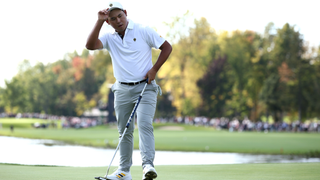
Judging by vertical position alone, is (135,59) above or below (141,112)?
above

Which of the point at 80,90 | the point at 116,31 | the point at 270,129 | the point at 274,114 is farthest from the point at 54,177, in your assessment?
the point at 80,90

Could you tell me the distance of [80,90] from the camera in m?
93.8

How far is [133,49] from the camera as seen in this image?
201 inches

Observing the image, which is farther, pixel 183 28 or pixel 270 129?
pixel 183 28

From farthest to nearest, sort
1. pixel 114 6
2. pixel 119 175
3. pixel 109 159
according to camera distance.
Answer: pixel 109 159 < pixel 119 175 < pixel 114 6

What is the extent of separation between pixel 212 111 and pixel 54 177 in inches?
2156

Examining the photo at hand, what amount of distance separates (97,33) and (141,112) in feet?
3.69

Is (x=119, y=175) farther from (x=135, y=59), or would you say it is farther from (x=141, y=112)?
(x=135, y=59)

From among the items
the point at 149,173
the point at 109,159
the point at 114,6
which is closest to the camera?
the point at 149,173

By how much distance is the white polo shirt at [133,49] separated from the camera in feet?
16.8

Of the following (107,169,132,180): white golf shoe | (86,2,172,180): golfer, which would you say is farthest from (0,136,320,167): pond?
(86,2,172,180): golfer

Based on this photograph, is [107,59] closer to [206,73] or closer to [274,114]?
[206,73]

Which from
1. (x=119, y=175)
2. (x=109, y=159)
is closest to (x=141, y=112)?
(x=119, y=175)

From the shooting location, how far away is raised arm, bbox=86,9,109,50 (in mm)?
4961
